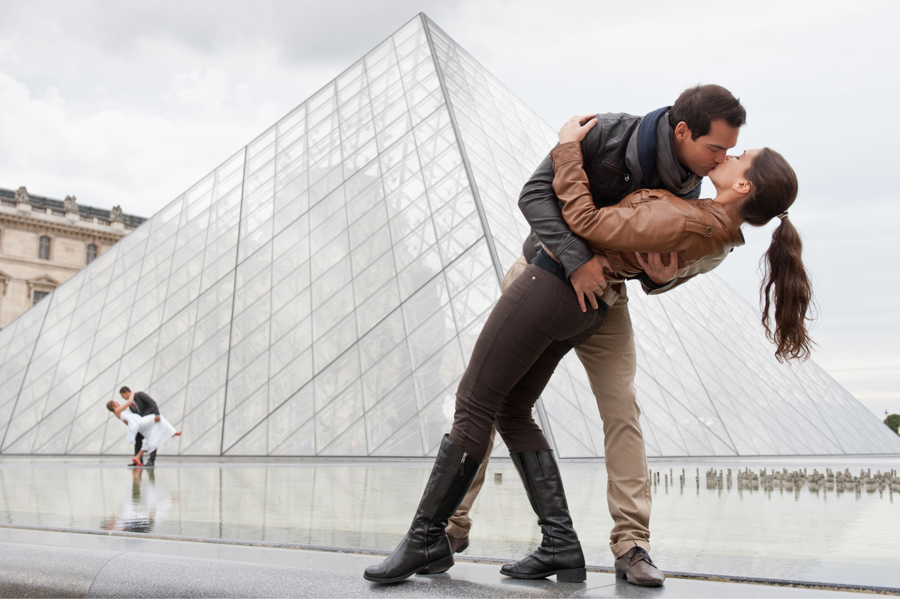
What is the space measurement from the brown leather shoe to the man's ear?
1.12m

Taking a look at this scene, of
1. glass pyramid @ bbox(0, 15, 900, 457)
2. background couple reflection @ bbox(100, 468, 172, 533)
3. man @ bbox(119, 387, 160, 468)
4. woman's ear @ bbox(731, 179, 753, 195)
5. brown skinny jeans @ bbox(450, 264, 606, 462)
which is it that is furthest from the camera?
glass pyramid @ bbox(0, 15, 900, 457)

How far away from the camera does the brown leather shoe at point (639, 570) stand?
1782mm

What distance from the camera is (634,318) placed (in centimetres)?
1248

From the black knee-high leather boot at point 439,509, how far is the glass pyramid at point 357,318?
6.69 metres

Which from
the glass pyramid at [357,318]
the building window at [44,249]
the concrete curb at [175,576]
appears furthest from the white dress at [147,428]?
the building window at [44,249]

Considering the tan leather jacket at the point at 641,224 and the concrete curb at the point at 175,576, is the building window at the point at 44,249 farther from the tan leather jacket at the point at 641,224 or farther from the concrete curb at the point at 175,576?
the tan leather jacket at the point at 641,224

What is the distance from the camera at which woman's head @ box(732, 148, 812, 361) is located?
188 centimetres

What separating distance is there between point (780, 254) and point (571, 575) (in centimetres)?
105

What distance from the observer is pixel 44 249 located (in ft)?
135

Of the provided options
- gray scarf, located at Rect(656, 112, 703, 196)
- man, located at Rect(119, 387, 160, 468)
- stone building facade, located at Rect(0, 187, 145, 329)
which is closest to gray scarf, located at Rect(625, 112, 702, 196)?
gray scarf, located at Rect(656, 112, 703, 196)

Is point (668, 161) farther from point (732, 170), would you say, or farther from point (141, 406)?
point (141, 406)

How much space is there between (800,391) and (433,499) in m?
16.5

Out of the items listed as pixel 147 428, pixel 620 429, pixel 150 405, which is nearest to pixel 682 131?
pixel 620 429

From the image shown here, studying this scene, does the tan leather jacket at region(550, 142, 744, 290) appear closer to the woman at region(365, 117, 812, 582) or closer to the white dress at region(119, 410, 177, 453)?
the woman at region(365, 117, 812, 582)
